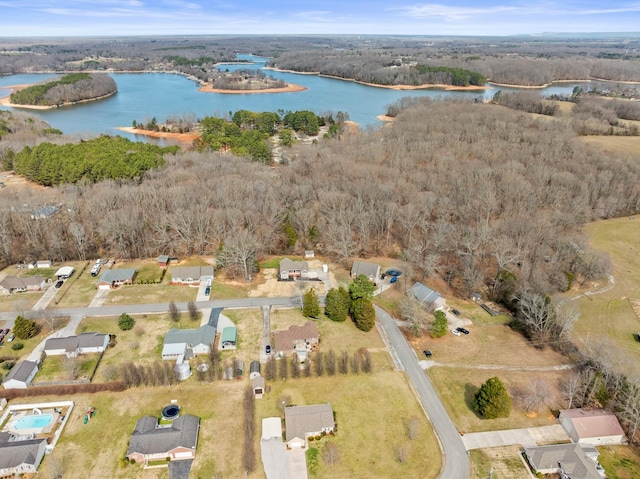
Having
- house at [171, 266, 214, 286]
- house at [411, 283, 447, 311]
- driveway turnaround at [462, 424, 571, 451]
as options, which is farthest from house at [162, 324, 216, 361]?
driveway turnaround at [462, 424, 571, 451]

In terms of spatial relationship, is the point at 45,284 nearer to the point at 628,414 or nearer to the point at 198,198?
the point at 198,198

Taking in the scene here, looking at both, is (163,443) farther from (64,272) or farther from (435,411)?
(64,272)

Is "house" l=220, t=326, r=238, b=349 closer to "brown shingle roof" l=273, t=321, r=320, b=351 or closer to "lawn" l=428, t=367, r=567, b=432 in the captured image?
"brown shingle roof" l=273, t=321, r=320, b=351

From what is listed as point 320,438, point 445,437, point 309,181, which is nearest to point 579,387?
point 445,437

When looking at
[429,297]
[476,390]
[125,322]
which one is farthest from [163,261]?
[476,390]

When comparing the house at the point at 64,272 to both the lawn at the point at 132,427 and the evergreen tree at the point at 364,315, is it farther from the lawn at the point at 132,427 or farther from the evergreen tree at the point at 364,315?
the evergreen tree at the point at 364,315

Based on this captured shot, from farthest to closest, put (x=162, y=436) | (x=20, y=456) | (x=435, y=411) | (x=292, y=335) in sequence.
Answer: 1. (x=292, y=335)
2. (x=435, y=411)
3. (x=162, y=436)
4. (x=20, y=456)

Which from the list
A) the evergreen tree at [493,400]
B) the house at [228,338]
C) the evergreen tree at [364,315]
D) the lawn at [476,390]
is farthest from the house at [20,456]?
the evergreen tree at [493,400]
